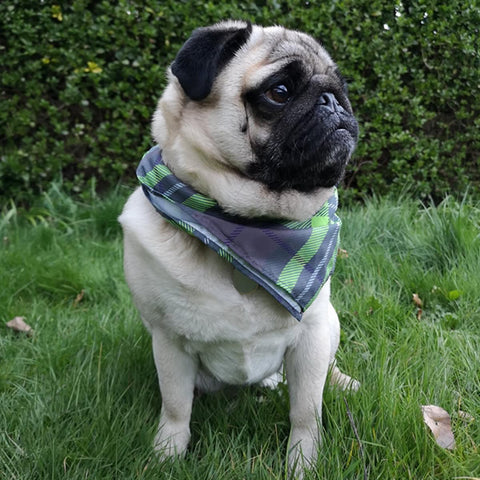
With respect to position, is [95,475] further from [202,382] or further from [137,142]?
[137,142]

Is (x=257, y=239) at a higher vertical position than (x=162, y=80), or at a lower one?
higher

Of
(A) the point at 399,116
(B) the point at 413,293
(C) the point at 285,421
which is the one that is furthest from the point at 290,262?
(A) the point at 399,116

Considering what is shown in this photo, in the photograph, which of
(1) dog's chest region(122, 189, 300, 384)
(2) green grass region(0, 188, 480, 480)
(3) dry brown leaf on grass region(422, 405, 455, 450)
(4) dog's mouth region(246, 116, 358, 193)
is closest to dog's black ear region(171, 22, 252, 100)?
(4) dog's mouth region(246, 116, 358, 193)

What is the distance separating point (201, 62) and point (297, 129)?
331mm

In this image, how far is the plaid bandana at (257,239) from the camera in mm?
1652

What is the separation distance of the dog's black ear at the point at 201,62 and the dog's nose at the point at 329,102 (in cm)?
31

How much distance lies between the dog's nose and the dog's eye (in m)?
0.10

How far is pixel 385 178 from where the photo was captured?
14.2ft

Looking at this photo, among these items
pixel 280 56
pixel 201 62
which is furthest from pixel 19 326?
pixel 280 56

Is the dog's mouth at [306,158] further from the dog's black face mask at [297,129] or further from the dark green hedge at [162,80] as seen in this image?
the dark green hedge at [162,80]

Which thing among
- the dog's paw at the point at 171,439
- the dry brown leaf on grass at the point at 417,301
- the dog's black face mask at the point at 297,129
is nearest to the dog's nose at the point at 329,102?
the dog's black face mask at the point at 297,129

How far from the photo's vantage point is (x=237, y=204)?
1670mm

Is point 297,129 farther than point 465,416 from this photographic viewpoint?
No

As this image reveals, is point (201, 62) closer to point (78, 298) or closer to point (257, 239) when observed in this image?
point (257, 239)
